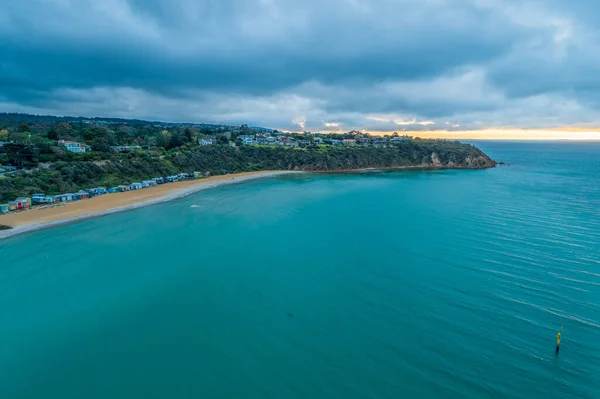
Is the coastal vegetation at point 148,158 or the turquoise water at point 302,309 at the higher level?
the coastal vegetation at point 148,158

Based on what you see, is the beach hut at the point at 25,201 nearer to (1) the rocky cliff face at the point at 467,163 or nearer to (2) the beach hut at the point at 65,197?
(2) the beach hut at the point at 65,197

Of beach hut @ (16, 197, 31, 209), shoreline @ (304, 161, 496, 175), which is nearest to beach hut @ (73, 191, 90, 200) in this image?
beach hut @ (16, 197, 31, 209)

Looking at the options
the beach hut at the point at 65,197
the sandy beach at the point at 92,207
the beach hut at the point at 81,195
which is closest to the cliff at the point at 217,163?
the beach hut at the point at 65,197

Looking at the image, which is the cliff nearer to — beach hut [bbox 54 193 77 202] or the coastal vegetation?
the coastal vegetation

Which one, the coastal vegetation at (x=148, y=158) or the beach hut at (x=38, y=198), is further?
the coastal vegetation at (x=148, y=158)

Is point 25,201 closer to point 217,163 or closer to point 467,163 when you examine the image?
point 217,163

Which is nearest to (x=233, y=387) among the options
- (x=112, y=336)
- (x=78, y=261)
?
(x=112, y=336)
